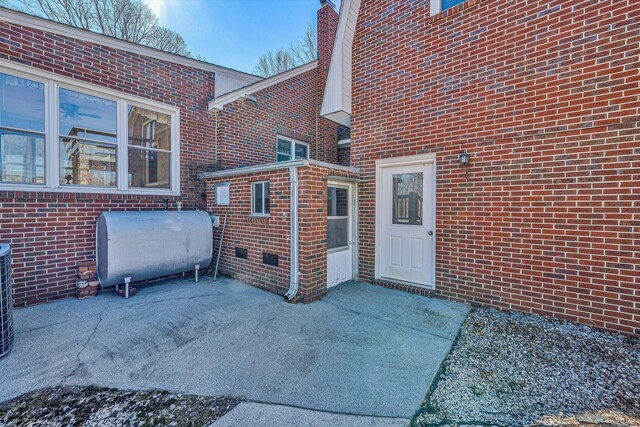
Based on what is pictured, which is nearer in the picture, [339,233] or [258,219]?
[258,219]

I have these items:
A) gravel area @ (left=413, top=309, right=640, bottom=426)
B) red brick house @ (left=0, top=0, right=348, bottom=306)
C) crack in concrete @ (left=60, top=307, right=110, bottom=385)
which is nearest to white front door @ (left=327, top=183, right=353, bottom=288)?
red brick house @ (left=0, top=0, right=348, bottom=306)

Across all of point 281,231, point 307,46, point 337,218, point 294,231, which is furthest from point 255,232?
point 307,46

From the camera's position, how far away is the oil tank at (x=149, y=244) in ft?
14.3

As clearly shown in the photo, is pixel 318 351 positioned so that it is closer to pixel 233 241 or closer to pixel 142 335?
pixel 142 335

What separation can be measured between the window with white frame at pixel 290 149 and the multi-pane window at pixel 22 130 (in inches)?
189

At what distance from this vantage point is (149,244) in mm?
4676

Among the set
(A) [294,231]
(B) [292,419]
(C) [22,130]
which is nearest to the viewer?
(B) [292,419]

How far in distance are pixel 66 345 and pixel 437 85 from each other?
6225mm

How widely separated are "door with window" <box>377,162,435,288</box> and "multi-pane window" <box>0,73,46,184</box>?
5679 mm

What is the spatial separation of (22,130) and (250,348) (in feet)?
15.7

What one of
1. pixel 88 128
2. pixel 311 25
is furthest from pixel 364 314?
pixel 311 25

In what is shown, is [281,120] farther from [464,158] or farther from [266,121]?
[464,158]

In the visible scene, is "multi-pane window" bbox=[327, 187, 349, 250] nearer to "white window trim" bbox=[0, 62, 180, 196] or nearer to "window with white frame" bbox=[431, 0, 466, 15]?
"white window trim" bbox=[0, 62, 180, 196]

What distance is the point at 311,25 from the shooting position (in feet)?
45.3
